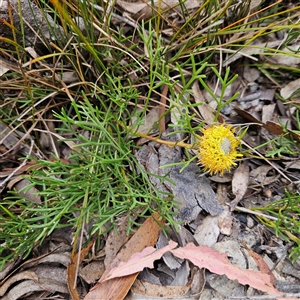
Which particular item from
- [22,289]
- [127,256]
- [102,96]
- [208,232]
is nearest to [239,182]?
[208,232]

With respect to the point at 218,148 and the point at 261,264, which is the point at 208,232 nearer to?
the point at 261,264


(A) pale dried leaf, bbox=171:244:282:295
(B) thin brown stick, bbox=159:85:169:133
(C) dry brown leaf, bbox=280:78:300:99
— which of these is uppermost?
(B) thin brown stick, bbox=159:85:169:133

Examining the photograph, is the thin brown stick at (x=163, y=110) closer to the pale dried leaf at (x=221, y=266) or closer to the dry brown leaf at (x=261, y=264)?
the pale dried leaf at (x=221, y=266)

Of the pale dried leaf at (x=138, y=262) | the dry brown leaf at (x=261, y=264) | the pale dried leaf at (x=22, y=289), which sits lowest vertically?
the dry brown leaf at (x=261, y=264)

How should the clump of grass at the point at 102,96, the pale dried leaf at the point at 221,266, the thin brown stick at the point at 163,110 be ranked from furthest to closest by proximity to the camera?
the thin brown stick at the point at 163,110
the clump of grass at the point at 102,96
the pale dried leaf at the point at 221,266

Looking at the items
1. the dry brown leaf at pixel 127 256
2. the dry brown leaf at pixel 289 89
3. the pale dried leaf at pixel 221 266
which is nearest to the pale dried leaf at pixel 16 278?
the dry brown leaf at pixel 127 256

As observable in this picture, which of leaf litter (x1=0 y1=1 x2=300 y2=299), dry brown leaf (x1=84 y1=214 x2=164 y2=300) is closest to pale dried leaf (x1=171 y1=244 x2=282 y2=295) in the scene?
leaf litter (x1=0 y1=1 x2=300 y2=299)

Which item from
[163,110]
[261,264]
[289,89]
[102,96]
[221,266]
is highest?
[102,96]

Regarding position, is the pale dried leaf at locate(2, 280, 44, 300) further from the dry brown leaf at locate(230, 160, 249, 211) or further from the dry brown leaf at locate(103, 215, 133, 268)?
the dry brown leaf at locate(230, 160, 249, 211)

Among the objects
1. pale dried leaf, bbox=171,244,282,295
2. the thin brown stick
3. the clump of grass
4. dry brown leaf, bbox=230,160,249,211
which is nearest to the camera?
pale dried leaf, bbox=171,244,282,295

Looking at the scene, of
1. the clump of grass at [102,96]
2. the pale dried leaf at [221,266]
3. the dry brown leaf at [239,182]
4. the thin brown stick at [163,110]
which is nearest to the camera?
the pale dried leaf at [221,266]
